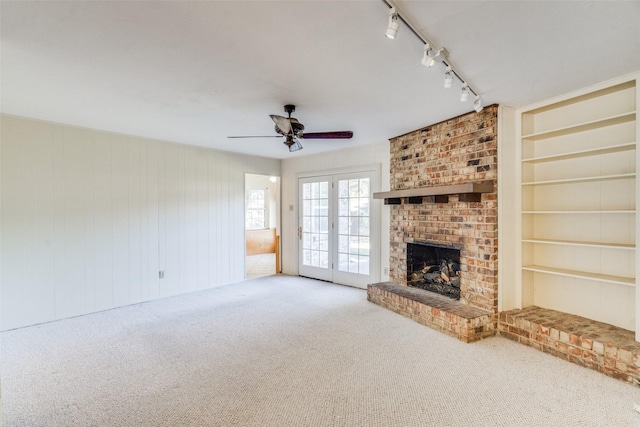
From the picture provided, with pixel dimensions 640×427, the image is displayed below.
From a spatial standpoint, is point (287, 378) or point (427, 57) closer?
point (427, 57)

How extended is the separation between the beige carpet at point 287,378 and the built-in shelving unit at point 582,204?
0.80 m

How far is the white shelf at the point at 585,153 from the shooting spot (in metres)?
2.62

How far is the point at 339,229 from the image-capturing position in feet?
17.9

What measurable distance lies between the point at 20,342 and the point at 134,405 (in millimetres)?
2072

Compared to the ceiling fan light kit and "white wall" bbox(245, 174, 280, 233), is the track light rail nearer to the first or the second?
the ceiling fan light kit

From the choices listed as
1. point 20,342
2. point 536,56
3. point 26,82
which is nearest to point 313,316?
point 20,342

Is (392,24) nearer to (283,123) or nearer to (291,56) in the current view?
(291,56)

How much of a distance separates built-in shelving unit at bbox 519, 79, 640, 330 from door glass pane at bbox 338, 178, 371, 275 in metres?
2.27

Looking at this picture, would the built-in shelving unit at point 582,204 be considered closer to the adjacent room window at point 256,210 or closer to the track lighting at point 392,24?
the track lighting at point 392,24

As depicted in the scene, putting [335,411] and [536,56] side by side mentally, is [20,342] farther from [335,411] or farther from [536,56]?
[536,56]

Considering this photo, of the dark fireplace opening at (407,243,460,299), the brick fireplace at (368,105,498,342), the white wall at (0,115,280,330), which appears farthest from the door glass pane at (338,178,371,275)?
the white wall at (0,115,280,330)

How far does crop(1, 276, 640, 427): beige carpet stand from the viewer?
197 centimetres

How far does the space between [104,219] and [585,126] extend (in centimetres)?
567

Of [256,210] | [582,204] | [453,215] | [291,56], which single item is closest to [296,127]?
[291,56]
